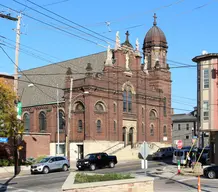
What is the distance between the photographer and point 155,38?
239ft

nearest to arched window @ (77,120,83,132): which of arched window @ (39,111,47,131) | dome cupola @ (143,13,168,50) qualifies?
arched window @ (39,111,47,131)

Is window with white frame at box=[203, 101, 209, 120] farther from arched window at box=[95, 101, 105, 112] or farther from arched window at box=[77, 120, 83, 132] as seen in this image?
arched window at box=[77, 120, 83, 132]

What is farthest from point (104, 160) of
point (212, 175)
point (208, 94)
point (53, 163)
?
point (212, 175)

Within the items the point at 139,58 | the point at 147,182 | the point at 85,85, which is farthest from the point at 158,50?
the point at 147,182

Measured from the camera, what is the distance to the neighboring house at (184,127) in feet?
291

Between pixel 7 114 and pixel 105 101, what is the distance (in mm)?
24325

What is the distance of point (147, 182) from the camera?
17594 millimetres

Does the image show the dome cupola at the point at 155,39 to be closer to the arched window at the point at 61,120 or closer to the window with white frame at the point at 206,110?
the arched window at the point at 61,120

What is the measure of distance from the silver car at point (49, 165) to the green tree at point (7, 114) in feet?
11.7

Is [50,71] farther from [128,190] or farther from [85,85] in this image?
[128,190]

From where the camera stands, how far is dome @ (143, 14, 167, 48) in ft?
238

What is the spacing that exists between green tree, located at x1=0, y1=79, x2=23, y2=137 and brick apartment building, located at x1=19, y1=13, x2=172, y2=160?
37.6 feet

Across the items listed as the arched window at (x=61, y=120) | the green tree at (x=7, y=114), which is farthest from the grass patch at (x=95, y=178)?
the arched window at (x=61, y=120)

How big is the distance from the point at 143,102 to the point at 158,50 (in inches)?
511
